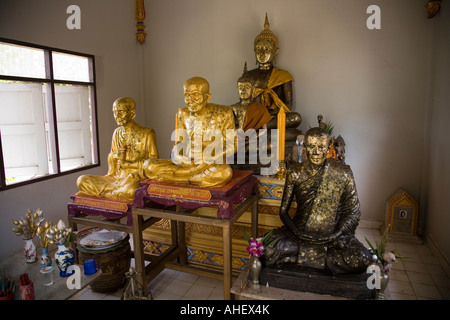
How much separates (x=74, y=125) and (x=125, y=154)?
5.02 ft

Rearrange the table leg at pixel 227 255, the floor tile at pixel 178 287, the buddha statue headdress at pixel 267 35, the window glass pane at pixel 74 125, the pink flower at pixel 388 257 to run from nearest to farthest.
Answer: the pink flower at pixel 388 257 < the table leg at pixel 227 255 < the floor tile at pixel 178 287 < the window glass pane at pixel 74 125 < the buddha statue headdress at pixel 267 35

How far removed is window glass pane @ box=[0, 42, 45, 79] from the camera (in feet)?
10.9

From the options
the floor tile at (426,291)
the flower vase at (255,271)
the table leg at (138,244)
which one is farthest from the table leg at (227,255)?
the floor tile at (426,291)

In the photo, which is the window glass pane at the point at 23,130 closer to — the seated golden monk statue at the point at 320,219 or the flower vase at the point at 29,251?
the flower vase at the point at 29,251

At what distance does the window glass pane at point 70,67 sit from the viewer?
3.97 meters

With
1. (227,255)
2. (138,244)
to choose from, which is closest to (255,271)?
(227,255)

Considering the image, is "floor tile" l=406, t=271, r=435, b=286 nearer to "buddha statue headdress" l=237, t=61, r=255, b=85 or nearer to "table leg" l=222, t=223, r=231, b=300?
"table leg" l=222, t=223, r=231, b=300

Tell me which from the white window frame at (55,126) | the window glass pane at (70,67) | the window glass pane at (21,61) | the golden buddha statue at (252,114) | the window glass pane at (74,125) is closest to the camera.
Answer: the window glass pane at (21,61)

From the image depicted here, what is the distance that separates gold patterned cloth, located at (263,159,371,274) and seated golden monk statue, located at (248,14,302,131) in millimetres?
2056

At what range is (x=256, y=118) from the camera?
3434 millimetres

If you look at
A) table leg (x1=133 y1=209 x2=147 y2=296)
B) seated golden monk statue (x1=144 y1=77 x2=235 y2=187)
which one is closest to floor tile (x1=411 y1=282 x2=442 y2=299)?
seated golden monk statue (x1=144 y1=77 x2=235 y2=187)

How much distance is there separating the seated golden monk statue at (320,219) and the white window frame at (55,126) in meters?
2.90

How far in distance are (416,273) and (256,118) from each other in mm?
2264

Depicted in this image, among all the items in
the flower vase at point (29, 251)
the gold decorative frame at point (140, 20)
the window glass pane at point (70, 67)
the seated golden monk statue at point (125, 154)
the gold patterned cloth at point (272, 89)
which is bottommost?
the flower vase at point (29, 251)
